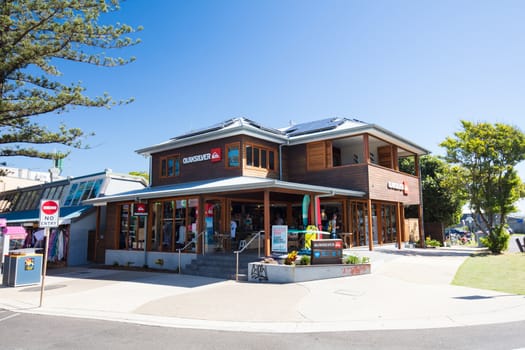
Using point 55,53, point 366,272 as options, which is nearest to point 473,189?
point 366,272

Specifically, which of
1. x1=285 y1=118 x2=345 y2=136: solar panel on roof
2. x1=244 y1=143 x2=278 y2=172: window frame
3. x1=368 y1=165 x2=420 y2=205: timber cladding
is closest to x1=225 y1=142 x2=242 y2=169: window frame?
x1=244 y1=143 x2=278 y2=172: window frame

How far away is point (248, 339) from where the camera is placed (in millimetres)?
6113

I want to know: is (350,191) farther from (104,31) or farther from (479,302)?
(104,31)

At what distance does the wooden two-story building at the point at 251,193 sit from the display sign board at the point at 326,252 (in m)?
2.25

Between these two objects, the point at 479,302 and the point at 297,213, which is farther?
the point at 297,213

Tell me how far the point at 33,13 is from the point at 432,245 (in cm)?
2417

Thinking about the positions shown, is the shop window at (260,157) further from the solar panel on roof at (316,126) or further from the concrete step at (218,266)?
the concrete step at (218,266)

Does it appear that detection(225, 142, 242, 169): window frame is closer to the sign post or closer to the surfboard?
the surfboard

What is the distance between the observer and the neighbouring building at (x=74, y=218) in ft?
66.1

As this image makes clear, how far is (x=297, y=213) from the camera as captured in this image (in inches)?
819

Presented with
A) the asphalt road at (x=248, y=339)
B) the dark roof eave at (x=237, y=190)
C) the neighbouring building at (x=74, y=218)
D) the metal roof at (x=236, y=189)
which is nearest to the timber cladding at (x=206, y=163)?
the metal roof at (x=236, y=189)

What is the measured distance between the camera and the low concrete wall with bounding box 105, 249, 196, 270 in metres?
15.6

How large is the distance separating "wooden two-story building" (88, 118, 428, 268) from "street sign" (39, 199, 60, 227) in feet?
18.2

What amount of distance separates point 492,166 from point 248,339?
18681mm
